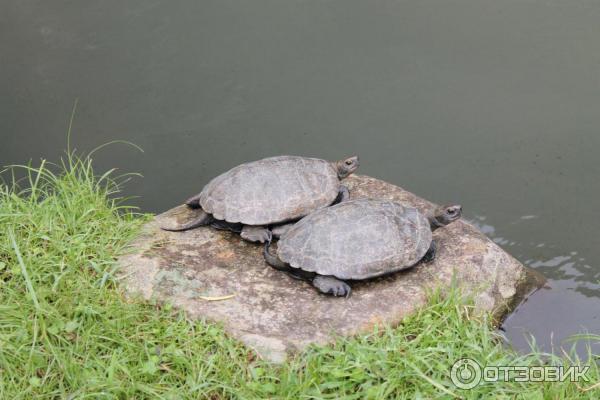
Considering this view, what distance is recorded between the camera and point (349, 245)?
4203 millimetres

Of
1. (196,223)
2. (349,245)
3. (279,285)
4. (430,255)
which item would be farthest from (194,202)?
(430,255)

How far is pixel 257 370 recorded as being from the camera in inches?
145

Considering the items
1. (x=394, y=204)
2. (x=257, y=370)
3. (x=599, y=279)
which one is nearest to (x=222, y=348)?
(x=257, y=370)

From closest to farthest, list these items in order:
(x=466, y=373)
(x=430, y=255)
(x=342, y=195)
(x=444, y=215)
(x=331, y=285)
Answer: (x=466, y=373) → (x=331, y=285) → (x=430, y=255) → (x=444, y=215) → (x=342, y=195)

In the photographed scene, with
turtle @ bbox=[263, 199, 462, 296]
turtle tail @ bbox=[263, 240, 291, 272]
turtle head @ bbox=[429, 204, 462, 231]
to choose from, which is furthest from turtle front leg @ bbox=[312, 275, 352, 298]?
turtle head @ bbox=[429, 204, 462, 231]

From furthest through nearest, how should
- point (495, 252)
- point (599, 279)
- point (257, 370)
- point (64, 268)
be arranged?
point (599, 279) → point (495, 252) → point (64, 268) → point (257, 370)

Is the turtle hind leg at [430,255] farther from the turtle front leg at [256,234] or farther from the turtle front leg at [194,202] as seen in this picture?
the turtle front leg at [194,202]

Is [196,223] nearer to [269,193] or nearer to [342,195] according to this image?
[269,193]

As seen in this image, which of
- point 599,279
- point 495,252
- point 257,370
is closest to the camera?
point 257,370

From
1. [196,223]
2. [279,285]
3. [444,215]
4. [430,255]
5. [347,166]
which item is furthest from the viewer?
[347,166]

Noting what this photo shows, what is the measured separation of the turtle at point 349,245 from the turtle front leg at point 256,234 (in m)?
0.19

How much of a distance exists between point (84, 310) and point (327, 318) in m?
1.47

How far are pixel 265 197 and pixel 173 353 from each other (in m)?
1.32

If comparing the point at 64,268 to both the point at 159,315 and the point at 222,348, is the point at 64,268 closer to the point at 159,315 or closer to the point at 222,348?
the point at 159,315
